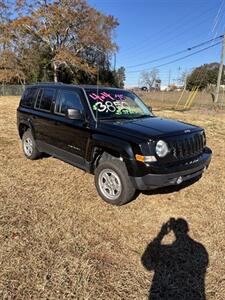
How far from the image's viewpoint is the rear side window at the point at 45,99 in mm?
5810

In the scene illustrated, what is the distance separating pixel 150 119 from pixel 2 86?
38.1 meters

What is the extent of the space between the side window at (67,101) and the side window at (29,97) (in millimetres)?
1078

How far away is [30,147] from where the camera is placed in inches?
261

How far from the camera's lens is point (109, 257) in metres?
3.27

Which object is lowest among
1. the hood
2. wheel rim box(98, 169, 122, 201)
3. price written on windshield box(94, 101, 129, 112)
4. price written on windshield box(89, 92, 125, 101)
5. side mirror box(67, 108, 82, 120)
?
wheel rim box(98, 169, 122, 201)

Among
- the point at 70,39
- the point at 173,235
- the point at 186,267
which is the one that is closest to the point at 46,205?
the point at 173,235

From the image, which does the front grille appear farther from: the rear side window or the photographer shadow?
the rear side window

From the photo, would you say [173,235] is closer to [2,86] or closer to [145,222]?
[145,222]

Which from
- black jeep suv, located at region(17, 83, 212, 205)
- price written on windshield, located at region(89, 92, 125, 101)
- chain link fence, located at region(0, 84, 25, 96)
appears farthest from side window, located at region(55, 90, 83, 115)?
chain link fence, located at region(0, 84, 25, 96)

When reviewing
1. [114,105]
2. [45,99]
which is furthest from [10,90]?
[114,105]

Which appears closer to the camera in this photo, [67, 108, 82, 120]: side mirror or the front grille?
the front grille

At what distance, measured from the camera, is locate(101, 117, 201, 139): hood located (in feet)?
13.8

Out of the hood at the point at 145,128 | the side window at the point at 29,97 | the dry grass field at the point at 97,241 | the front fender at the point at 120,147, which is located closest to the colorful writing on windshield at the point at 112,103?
the hood at the point at 145,128

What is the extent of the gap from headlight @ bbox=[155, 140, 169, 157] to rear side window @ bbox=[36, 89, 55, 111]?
2655 millimetres
